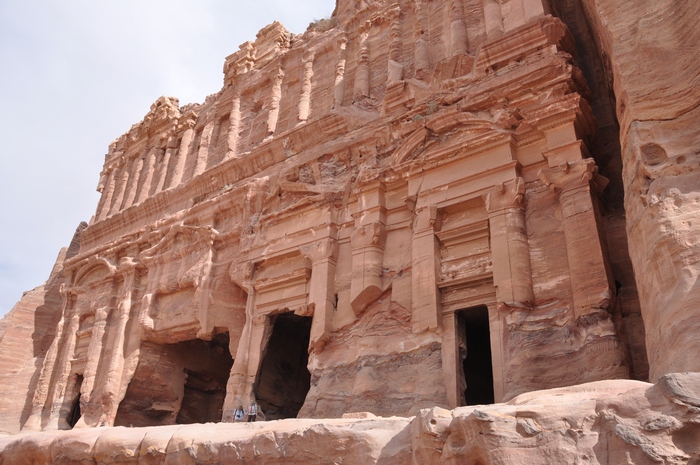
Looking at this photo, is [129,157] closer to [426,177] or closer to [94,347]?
[94,347]

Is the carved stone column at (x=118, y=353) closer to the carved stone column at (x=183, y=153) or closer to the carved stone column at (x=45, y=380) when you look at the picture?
the carved stone column at (x=45, y=380)

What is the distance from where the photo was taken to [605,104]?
30.7ft

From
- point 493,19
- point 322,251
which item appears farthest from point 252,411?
point 493,19

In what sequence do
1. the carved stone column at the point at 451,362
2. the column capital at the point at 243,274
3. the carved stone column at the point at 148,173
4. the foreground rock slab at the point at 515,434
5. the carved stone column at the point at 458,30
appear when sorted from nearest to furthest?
the foreground rock slab at the point at 515,434, the carved stone column at the point at 451,362, the carved stone column at the point at 458,30, the column capital at the point at 243,274, the carved stone column at the point at 148,173

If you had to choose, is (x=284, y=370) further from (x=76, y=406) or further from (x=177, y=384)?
(x=76, y=406)

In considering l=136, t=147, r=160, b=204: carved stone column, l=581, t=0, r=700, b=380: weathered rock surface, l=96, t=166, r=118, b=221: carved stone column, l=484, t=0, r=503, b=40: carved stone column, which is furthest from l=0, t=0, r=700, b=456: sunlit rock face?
l=96, t=166, r=118, b=221: carved stone column

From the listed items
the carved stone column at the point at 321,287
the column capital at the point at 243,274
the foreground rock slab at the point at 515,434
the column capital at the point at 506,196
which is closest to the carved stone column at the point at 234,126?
the column capital at the point at 243,274

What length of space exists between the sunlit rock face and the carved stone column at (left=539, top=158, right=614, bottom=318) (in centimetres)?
3

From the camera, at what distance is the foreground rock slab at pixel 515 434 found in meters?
3.10

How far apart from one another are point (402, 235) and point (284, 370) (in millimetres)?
4512

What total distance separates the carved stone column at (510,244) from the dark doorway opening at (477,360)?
1.16 metres

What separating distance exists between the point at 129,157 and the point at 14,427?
9235 millimetres

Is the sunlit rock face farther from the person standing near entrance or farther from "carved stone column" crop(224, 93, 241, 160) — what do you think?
the person standing near entrance

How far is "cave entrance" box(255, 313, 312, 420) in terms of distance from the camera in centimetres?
1134
